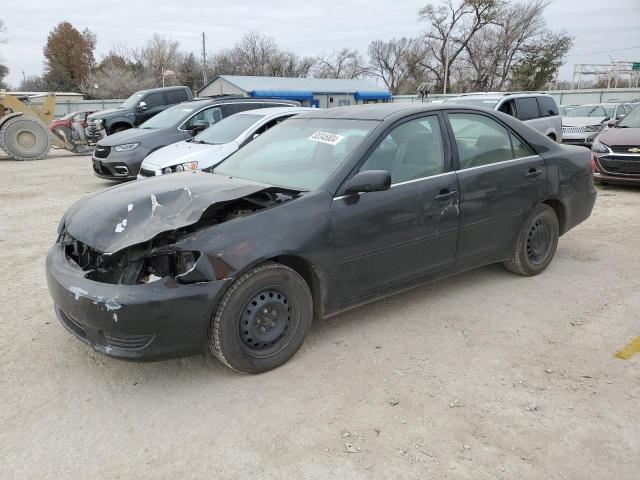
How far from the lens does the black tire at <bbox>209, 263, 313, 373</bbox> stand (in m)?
2.89

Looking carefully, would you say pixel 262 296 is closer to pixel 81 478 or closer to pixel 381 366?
pixel 381 366

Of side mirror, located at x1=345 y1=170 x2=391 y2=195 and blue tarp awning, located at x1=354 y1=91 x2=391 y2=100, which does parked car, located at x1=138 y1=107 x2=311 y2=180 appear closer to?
side mirror, located at x1=345 y1=170 x2=391 y2=195

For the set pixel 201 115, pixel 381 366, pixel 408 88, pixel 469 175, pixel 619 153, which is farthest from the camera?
A: pixel 408 88

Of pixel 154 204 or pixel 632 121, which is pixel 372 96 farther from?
pixel 154 204

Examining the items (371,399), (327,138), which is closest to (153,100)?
(327,138)

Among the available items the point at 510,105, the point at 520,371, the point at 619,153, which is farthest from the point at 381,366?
the point at 510,105

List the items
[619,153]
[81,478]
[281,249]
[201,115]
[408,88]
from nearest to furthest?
1. [81,478]
2. [281,249]
3. [619,153]
4. [201,115]
5. [408,88]

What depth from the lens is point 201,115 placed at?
10656 millimetres

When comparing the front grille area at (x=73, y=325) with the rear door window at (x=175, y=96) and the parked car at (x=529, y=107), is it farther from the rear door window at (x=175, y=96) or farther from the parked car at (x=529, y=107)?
the rear door window at (x=175, y=96)

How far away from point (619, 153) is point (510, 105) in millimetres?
2834

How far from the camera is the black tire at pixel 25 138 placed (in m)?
14.9

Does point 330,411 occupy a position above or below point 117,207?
below

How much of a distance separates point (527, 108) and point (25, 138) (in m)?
14.6

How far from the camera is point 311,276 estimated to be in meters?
3.28
